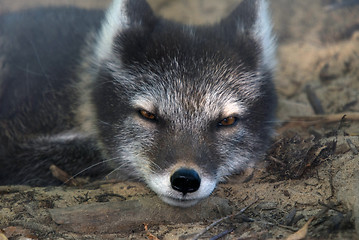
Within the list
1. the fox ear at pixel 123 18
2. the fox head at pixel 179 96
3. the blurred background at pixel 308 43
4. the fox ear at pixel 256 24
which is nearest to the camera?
the fox head at pixel 179 96

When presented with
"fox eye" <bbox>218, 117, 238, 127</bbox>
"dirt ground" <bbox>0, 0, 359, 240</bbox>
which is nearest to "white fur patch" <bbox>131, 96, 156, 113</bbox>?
"fox eye" <bbox>218, 117, 238, 127</bbox>

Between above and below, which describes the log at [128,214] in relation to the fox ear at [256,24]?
below

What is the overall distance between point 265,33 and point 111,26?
64.7 inches

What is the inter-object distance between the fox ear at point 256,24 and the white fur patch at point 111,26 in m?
1.19

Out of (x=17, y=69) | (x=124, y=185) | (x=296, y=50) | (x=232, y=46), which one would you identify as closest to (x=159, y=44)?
(x=232, y=46)

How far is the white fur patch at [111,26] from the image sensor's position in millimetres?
4395

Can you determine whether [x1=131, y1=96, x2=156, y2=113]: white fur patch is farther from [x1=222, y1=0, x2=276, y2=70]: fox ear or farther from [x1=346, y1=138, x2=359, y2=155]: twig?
[x1=346, y1=138, x2=359, y2=155]: twig

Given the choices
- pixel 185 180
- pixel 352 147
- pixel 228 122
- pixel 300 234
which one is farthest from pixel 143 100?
pixel 352 147

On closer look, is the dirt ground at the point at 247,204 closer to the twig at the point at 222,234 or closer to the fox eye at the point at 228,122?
the twig at the point at 222,234

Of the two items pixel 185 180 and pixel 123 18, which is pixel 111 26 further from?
pixel 185 180

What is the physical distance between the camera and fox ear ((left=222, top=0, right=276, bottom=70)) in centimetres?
461

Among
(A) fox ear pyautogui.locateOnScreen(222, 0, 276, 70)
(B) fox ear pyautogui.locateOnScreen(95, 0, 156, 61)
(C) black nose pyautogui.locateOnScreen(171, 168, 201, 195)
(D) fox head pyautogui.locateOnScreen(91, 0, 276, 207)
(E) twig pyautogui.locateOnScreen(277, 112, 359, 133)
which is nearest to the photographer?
(C) black nose pyautogui.locateOnScreen(171, 168, 201, 195)

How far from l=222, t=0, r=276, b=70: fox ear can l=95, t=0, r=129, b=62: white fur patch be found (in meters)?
1.19

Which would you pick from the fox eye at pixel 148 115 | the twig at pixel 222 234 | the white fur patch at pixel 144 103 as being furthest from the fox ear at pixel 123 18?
the twig at pixel 222 234
